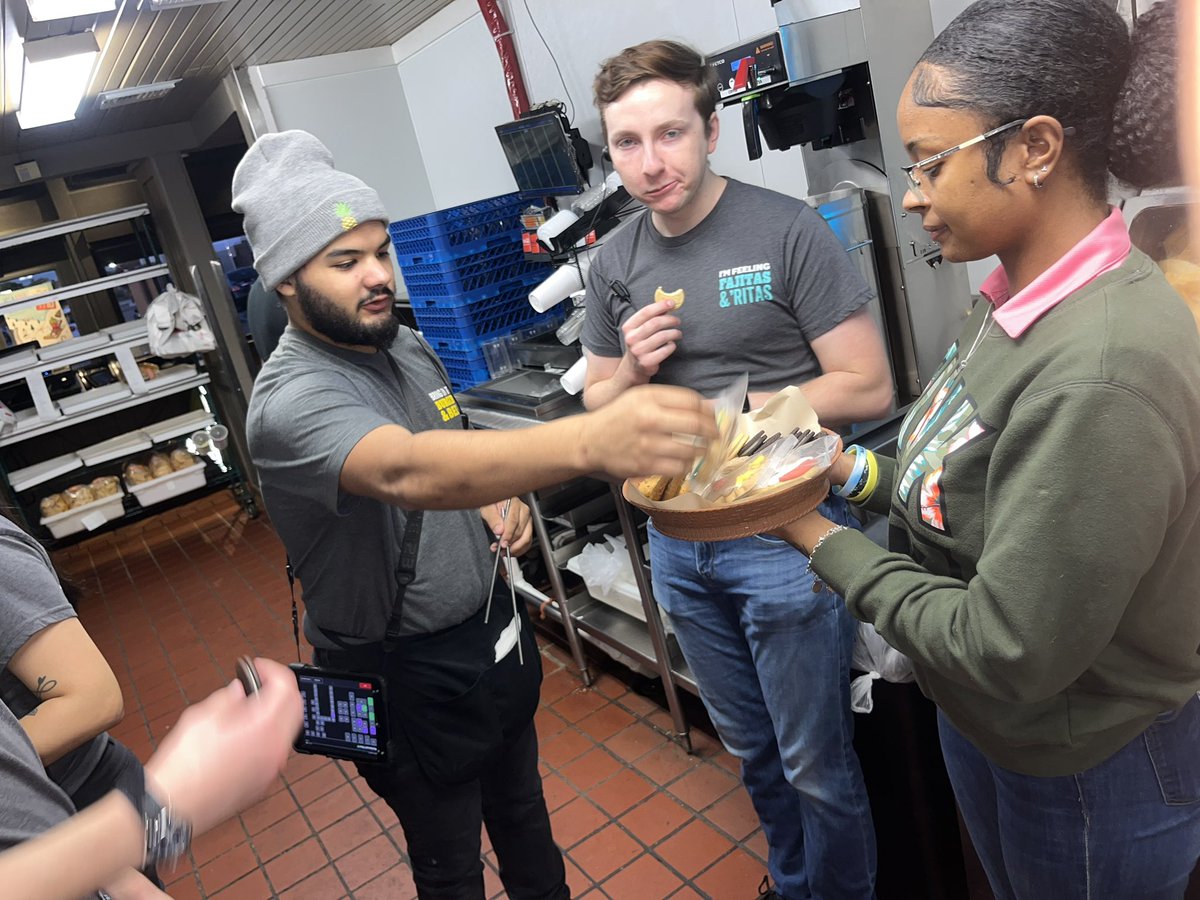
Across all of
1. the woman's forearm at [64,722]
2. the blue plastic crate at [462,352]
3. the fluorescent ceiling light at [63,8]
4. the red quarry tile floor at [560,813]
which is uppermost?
the fluorescent ceiling light at [63,8]

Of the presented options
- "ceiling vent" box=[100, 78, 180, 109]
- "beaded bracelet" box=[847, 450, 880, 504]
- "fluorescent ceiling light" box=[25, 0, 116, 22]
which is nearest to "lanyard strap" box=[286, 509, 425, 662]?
"beaded bracelet" box=[847, 450, 880, 504]

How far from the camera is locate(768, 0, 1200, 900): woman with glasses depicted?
34.4 inches

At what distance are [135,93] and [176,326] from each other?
1776 mm

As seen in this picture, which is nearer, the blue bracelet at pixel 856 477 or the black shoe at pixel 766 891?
the blue bracelet at pixel 856 477

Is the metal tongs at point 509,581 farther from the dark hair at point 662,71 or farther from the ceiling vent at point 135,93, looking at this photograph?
the ceiling vent at point 135,93

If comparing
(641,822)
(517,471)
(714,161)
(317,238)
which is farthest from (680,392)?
(714,161)

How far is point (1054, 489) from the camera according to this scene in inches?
34.7

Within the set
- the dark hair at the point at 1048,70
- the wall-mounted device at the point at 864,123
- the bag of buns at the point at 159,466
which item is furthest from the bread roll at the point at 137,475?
the dark hair at the point at 1048,70

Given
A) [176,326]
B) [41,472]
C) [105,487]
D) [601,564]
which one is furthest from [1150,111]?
[41,472]

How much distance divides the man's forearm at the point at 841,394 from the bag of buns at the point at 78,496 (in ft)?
20.0

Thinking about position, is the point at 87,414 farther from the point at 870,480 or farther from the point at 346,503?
the point at 870,480

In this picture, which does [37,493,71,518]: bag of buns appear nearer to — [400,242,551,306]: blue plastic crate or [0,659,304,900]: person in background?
[400,242,551,306]: blue plastic crate

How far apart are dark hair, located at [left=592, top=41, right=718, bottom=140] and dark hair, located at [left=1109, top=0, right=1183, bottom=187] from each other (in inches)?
38.2

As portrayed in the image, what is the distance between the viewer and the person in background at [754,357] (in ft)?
5.60
